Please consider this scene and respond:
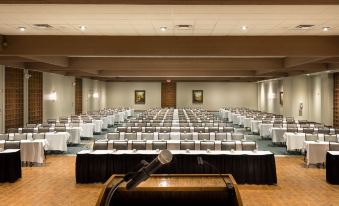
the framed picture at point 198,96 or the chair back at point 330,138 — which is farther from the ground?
the framed picture at point 198,96

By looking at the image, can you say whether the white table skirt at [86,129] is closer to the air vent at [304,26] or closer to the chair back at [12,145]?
the chair back at [12,145]

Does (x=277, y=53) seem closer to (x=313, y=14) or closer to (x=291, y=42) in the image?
(x=291, y=42)

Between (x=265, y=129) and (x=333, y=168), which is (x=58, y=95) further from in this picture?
(x=333, y=168)

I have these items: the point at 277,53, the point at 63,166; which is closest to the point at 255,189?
the point at 277,53

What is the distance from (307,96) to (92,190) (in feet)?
70.1

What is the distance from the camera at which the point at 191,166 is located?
9273mm

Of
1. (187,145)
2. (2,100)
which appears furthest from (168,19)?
(2,100)

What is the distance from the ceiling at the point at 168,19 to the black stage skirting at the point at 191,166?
120 inches

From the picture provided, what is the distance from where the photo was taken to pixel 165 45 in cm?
1057

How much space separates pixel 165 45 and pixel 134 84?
32994mm

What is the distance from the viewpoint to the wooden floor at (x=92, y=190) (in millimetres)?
8203

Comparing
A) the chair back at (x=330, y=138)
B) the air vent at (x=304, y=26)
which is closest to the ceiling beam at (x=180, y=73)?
the chair back at (x=330, y=138)

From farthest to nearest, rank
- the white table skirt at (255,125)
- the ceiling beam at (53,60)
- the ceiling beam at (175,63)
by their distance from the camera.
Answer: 1. the white table skirt at (255,125)
2. the ceiling beam at (175,63)
3. the ceiling beam at (53,60)

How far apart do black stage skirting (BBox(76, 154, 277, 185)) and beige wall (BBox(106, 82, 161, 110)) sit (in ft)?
111
